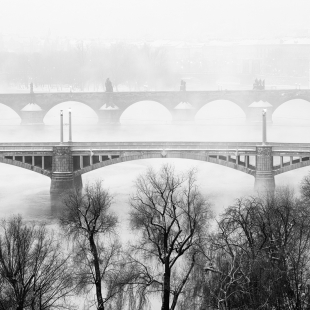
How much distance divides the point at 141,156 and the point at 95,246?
14.2m

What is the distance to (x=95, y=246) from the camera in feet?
90.7

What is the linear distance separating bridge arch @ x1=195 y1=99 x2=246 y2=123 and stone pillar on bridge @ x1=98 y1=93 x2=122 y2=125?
6947 millimetres

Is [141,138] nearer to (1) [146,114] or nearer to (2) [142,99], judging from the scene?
(2) [142,99]

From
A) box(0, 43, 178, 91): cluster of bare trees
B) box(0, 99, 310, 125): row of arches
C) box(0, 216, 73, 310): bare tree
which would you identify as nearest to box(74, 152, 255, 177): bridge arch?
box(0, 216, 73, 310): bare tree

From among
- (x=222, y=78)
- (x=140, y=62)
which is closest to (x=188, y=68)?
(x=222, y=78)

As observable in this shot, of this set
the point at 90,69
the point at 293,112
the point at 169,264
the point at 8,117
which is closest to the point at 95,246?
the point at 169,264

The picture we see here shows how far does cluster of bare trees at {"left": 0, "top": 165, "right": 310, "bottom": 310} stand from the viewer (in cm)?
→ 2306

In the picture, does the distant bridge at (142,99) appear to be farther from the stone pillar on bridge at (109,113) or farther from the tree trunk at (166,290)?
the tree trunk at (166,290)

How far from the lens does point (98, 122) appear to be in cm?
7669

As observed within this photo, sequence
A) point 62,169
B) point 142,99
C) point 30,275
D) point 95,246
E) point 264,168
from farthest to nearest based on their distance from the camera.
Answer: point 142,99, point 62,169, point 264,168, point 95,246, point 30,275

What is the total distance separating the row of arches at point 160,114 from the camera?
80.6m

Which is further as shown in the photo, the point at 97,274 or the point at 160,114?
the point at 160,114

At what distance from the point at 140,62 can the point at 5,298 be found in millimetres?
81843

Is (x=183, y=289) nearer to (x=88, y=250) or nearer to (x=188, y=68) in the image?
(x=88, y=250)
